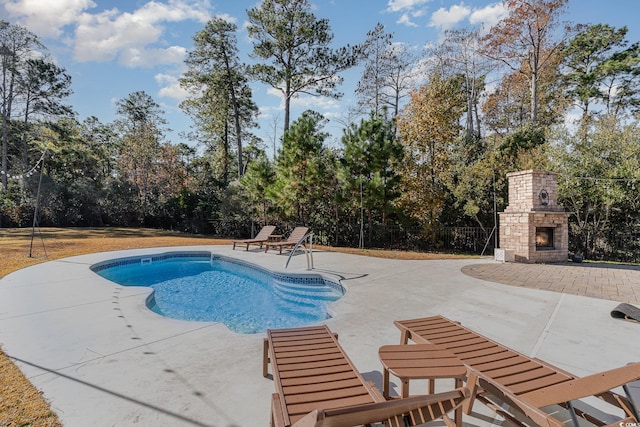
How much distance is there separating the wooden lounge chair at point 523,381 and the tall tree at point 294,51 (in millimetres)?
15875

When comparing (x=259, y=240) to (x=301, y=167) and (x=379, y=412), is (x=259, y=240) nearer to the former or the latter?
(x=301, y=167)

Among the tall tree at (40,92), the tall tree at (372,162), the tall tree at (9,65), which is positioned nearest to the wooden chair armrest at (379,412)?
the tall tree at (372,162)

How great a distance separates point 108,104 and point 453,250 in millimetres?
30118

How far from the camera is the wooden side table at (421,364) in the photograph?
6.32 ft

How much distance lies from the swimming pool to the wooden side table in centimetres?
289

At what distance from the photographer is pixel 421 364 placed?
2072mm

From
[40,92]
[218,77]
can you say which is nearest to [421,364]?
[218,77]

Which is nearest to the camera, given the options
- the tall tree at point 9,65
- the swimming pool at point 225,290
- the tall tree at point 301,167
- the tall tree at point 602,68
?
the swimming pool at point 225,290

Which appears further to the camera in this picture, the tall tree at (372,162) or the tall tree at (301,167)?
the tall tree at (301,167)

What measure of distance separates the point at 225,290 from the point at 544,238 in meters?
9.48

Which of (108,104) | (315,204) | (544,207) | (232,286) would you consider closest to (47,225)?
(108,104)

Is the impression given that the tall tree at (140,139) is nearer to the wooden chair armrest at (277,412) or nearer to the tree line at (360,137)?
the tree line at (360,137)

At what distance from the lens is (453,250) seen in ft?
42.7

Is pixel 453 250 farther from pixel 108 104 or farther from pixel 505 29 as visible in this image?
pixel 108 104
